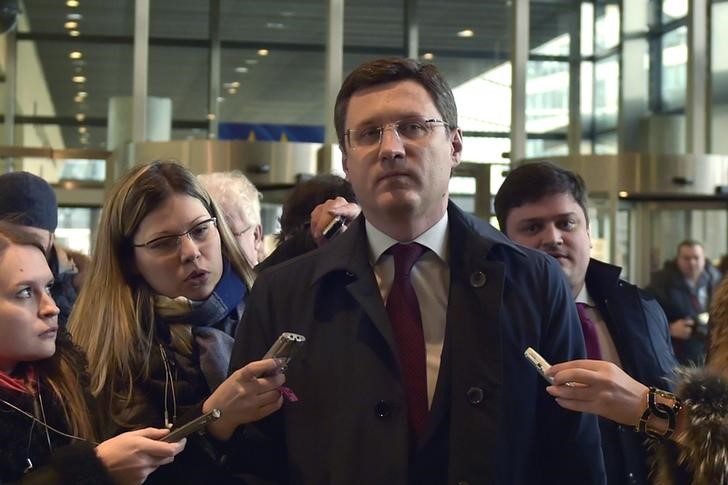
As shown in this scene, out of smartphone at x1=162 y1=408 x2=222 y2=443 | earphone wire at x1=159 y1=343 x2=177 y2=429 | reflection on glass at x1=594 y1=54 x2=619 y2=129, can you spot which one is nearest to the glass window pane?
reflection on glass at x1=594 y1=54 x2=619 y2=129

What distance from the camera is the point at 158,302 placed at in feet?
8.93

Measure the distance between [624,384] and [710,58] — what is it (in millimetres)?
10914

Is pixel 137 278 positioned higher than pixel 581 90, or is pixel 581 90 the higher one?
pixel 581 90

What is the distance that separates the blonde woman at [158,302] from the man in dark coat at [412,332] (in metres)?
0.36

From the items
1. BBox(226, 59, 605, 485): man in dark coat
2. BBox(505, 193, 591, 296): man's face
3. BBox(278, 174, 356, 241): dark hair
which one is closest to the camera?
BBox(226, 59, 605, 485): man in dark coat

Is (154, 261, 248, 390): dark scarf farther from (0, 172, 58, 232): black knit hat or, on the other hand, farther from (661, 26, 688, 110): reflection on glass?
(661, 26, 688, 110): reflection on glass

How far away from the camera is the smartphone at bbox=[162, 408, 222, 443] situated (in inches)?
81.7

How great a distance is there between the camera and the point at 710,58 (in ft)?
40.2

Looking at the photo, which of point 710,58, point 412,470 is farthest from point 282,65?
point 412,470

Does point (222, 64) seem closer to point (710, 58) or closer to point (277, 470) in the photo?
point (710, 58)

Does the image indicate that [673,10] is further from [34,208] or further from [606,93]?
[34,208]

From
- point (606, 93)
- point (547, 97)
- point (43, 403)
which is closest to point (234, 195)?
point (43, 403)

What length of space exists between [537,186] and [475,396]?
48.7 inches

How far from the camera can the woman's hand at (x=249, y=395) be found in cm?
209
